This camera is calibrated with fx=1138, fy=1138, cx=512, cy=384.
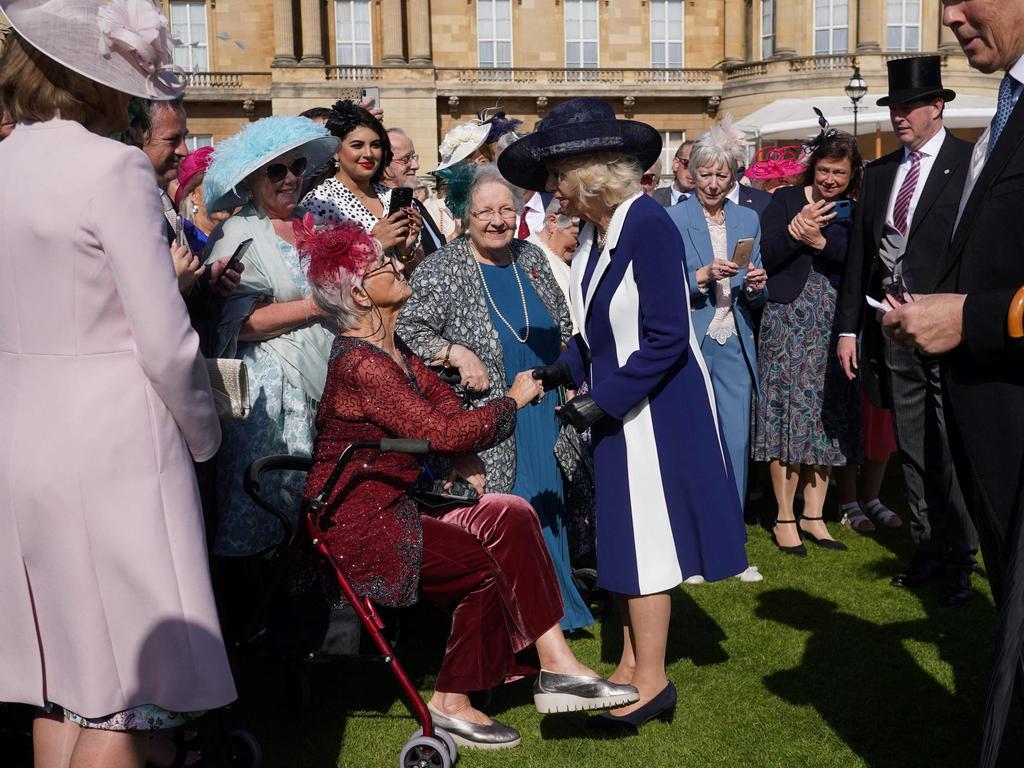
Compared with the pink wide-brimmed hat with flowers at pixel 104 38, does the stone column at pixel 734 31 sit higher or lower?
higher

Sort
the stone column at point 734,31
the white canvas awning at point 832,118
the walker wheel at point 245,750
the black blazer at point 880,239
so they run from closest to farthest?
1. the walker wheel at point 245,750
2. the black blazer at point 880,239
3. the white canvas awning at point 832,118
4. the stone column at point 734,31

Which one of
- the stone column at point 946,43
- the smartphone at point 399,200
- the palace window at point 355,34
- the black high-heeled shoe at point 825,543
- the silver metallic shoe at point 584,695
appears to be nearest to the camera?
the silver metallic shoe at point 584,695

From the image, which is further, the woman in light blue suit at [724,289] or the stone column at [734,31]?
the stone column at [734,31]

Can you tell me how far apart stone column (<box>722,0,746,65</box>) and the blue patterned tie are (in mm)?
37404

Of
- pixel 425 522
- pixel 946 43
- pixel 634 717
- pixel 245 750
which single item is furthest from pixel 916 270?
pixel 946 43

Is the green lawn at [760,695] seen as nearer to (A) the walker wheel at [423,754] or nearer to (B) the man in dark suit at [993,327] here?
(A) the walker wheel at [423,754]

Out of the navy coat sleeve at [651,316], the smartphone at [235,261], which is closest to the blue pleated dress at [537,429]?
the navy coat sleeve at [651,316]

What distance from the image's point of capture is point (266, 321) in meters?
4.37

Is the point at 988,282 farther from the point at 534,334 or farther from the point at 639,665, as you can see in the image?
the point at 534,334

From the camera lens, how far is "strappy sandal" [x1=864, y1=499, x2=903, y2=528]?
7.25m

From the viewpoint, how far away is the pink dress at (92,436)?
8.39ft

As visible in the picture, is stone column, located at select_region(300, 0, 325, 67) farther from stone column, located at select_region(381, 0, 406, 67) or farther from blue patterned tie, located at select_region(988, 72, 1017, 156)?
blue patterned tie, located at select_region(988, 72, 1017, 156)

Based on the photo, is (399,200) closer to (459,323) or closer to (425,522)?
(459,323)

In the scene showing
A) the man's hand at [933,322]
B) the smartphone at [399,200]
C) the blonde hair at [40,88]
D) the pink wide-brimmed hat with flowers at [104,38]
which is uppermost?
the pink wide-brimmed hat with flowers at [104,38]
